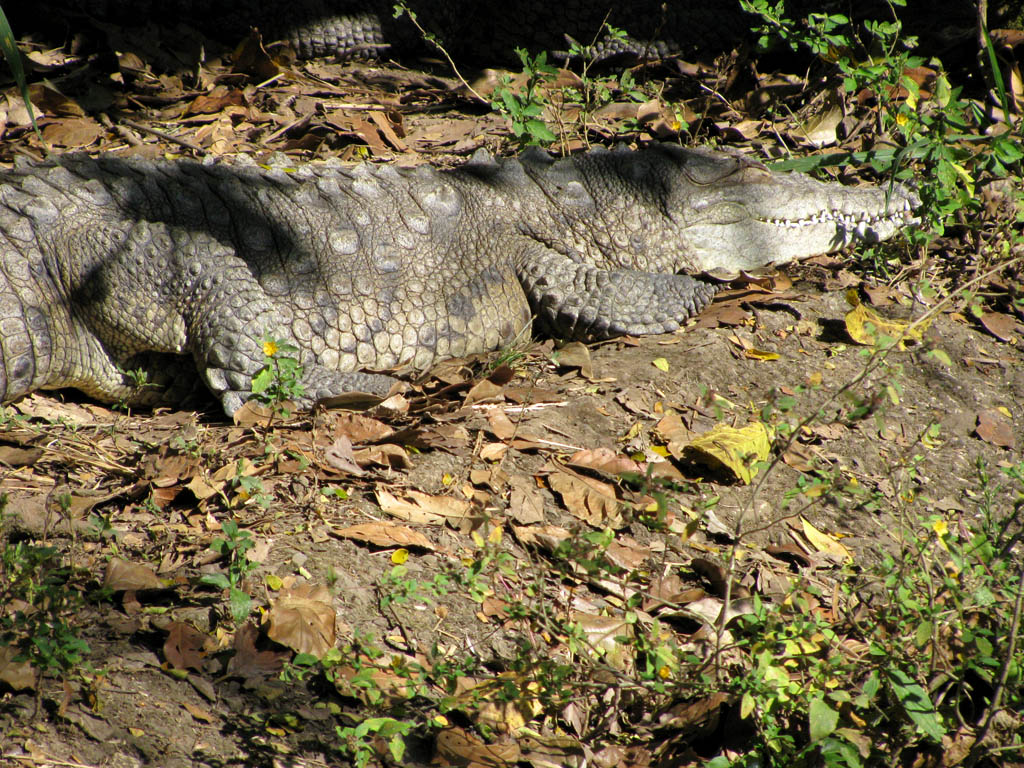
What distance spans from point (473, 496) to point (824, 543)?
1233 millimetres

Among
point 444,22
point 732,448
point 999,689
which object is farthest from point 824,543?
point 444,22

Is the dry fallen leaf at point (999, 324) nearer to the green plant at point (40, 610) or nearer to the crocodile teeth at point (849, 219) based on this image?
the crocodile teeth at point (849, 219)

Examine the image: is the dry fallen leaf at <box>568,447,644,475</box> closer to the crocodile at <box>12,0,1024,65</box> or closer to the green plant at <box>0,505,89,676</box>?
the green plant at <box>0,505,89,676</box>

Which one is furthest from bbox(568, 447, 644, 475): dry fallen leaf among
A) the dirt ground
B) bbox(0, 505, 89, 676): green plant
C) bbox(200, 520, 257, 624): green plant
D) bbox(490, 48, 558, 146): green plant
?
bbox(490, 48, 558, 146): green plant

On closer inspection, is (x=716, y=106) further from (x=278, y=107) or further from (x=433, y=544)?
(x=433, y=544)

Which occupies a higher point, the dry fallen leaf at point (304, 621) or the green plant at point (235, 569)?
the green plant at point (235, 569)

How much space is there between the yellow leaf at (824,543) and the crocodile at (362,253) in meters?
1.53

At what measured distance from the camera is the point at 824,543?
281cm

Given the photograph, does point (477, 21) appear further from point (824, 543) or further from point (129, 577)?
point (129, 577)

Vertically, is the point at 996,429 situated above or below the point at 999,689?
below

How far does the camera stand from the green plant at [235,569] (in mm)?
2191

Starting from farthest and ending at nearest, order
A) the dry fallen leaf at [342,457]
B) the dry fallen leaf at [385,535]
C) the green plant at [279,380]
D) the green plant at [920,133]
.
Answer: the green plant at [920,133]
the green plant at [279,380]
the dry fallen leaf at [342,457]
the dry fallen leaf at [385,535]

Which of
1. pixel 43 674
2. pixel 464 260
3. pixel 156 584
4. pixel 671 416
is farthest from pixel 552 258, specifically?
pixel 43 674

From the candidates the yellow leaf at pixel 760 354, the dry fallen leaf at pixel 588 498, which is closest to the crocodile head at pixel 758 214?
the yellow leaf at pixel 760 354
